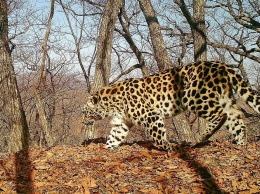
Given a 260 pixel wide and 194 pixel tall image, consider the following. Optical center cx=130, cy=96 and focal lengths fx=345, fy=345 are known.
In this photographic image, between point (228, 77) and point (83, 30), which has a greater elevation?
point (83, 30)

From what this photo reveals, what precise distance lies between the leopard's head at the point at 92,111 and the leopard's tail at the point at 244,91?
3031mm

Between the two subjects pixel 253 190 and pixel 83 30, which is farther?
pixel 83 30

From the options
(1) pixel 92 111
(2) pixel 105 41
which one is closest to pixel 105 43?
(2) pixel 105 41

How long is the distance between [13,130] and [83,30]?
9779mm

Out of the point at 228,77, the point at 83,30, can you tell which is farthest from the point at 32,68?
the point at 228,77

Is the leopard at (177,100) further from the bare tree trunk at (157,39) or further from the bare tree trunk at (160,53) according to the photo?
the bare tree trunk at (157,39)

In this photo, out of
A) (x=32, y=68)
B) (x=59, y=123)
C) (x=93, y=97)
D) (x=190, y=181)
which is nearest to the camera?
(x=190, y=181)

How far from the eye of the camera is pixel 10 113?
8867mm

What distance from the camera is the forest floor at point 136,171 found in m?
5.26

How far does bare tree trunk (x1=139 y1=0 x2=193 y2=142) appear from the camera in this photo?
1131cm

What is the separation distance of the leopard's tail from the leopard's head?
3.03 meters

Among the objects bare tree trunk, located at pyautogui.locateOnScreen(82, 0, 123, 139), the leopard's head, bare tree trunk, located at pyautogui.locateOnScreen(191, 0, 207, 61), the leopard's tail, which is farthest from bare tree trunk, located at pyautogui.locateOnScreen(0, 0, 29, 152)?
bare tree trunk, located at pyautogui.locateOnScreen(191, 0, 207, 61)

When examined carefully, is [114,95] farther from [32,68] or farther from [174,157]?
[32,68]

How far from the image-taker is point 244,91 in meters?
6.82
